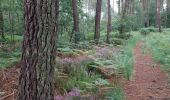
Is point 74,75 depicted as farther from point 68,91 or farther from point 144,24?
point 144,24

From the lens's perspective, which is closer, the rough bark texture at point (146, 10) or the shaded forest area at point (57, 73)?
the shaded forest area at point (57, 73)

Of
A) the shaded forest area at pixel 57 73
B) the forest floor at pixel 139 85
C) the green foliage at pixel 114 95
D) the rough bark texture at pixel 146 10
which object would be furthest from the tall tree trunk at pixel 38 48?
the rough bark texture at pixel 146 10

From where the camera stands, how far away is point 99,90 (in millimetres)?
5844

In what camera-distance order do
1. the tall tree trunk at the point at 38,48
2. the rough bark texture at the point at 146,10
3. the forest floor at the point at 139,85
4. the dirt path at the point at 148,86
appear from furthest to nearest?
the rough bark texture at the point at 146,10, the dirt path at the point at 148,86, the forest floor at the point at 139,85, the tall tree trunk at the point at 38,48

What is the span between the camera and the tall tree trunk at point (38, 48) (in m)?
3.55

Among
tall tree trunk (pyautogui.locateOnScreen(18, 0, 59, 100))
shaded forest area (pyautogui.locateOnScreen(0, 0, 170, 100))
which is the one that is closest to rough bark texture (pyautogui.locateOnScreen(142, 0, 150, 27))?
shaded forest area (pyautogui.locateOnScreen(0, 0, 170, 100))

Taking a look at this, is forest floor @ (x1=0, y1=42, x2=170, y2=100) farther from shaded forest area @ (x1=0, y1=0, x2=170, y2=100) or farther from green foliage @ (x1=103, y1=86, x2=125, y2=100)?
green foliage @ (x1=103, y1=86, x2=125, y2=100)

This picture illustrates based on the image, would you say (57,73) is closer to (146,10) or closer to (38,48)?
(38,48)

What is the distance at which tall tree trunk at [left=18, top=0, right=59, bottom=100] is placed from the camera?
3547 millimetres

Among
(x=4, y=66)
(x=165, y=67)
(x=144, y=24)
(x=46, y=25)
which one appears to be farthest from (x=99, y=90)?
(x=144, y=24)

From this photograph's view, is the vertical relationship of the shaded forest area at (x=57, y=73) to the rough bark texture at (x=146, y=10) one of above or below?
below

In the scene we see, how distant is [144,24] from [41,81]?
3986 centimetres

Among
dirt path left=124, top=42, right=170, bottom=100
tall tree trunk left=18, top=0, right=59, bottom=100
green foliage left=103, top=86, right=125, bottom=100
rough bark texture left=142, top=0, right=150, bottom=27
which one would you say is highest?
rough bark texture left=142, top=0, right=150, bottom=27

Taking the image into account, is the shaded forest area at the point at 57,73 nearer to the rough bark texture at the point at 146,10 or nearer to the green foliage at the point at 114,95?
the green foliage at the point at 114,95
